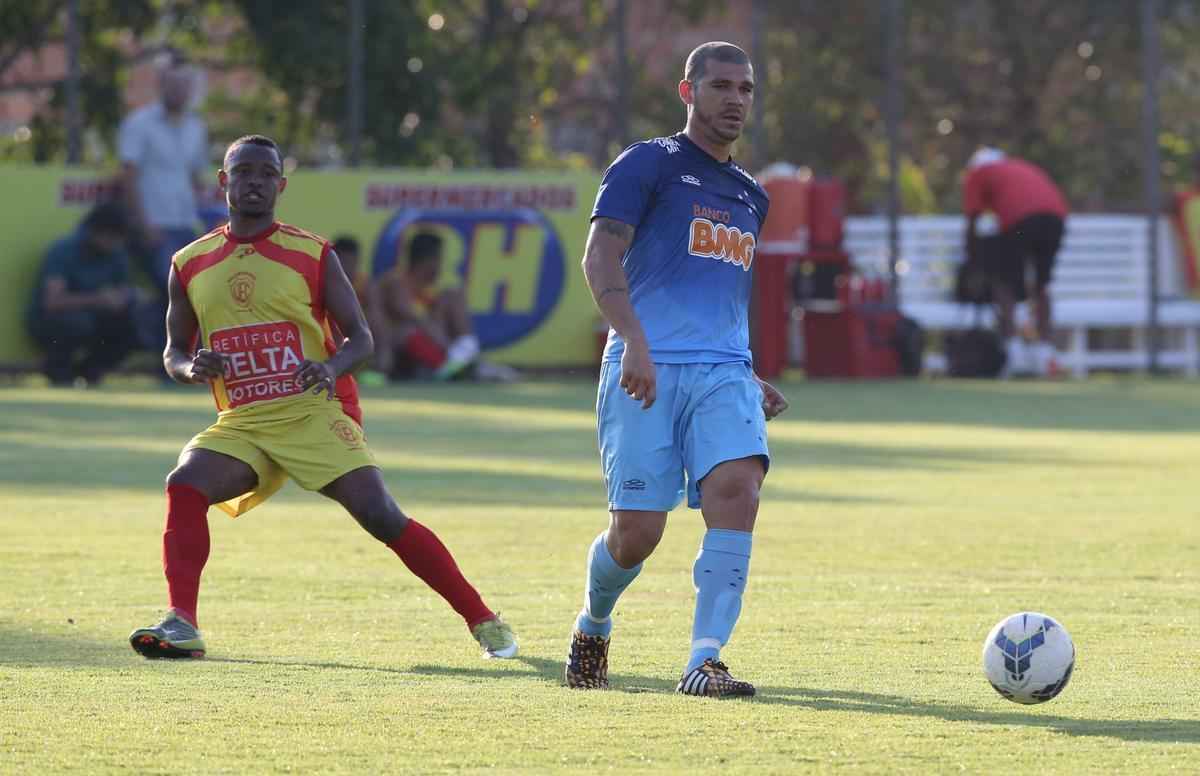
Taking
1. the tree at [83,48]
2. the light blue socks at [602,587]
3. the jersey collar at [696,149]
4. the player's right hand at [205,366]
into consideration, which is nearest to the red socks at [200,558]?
the player's right hand at [205,366]

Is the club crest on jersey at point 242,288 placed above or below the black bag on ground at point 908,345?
above

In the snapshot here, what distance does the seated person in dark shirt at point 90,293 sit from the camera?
22984 mm

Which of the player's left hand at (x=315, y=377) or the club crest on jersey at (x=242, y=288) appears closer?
the player's left hand at (x=315, y=377)

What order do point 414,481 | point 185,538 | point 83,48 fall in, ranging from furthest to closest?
point 83,48 → point 414,481 → point 185,538

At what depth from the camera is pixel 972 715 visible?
6742mm

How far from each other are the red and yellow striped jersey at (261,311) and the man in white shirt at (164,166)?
1511 cm

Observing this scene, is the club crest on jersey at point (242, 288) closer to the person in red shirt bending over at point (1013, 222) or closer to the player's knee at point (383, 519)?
the player's knee at point (383, 519)

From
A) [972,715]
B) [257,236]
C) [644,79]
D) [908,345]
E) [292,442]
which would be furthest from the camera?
[644,79]

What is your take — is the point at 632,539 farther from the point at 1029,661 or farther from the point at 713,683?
the point at 1029,661

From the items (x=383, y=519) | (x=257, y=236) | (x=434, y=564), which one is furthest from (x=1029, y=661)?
(x=257, y=236)

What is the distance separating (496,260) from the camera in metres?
25.5

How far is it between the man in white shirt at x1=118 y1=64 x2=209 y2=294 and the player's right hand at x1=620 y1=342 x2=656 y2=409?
54.7 ft

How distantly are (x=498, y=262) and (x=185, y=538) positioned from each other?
57.3 ft

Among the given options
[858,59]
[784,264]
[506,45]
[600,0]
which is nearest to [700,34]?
[858,59]
